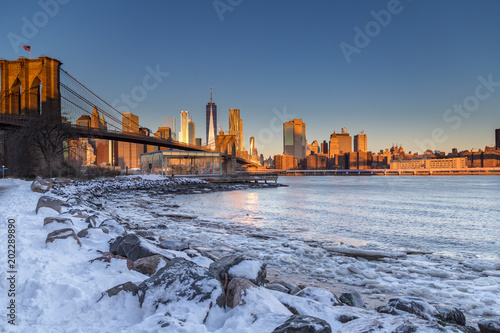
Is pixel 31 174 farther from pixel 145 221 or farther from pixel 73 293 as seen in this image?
pixel 73 293

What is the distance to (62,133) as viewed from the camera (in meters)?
28.9

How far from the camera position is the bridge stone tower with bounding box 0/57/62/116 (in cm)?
3441

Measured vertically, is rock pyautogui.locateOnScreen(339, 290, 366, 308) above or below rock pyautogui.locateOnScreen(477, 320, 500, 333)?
Answer: below

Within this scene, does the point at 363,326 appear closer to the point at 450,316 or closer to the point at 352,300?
the point at 352,300

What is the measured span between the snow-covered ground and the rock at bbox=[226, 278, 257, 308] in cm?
6

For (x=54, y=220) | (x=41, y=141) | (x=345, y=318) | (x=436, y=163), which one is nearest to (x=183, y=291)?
(x=345, y=318)

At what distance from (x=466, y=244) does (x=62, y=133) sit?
1238 inches

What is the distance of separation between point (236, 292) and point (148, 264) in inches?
59.6

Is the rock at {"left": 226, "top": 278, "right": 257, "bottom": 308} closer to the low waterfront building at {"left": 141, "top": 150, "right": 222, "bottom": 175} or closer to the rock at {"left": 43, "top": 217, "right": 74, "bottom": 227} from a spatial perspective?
the rock at {"left": 43, "top": 217, "right": 74, "bottom": 227}

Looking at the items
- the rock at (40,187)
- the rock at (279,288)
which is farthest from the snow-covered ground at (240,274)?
the rock at (40,187)

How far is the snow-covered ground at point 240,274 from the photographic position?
264 centimetres

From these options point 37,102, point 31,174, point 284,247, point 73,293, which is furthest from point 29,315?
point 37,102

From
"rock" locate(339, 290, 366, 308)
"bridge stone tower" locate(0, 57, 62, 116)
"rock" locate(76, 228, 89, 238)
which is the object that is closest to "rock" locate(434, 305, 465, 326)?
"rock" locate(339, 290, 366, 308)

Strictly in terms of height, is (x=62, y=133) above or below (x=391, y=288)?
above
